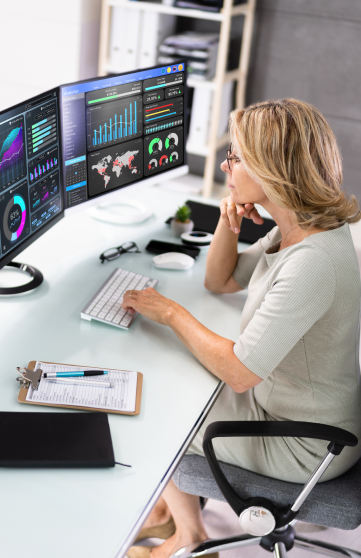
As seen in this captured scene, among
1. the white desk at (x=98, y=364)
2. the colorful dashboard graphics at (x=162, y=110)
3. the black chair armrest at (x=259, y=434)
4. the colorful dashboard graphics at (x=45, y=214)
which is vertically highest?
the colorful dashboard graphics at (x=162, y=110)

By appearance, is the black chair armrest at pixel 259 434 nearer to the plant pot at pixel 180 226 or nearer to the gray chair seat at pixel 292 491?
the gray chair seat at pixel 292 491

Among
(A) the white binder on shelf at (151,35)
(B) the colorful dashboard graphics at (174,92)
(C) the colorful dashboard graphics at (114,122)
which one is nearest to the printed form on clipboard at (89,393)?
(C) the colorful dashboard graphics at (114,122)

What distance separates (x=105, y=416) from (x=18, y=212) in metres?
0.61

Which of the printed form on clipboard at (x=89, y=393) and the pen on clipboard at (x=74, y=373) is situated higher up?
the pen on clipboard at (x=74, y=373)

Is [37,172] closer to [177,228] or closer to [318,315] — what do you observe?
[177,228]

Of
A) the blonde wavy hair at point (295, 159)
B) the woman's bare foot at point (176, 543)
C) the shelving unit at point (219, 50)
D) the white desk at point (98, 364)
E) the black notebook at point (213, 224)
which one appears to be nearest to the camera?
the white desk at point (98, 364)

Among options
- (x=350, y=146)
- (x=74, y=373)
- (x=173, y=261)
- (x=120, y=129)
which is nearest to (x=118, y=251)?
(x=173, y=261)

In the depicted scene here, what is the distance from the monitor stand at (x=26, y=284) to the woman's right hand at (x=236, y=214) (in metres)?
0.56

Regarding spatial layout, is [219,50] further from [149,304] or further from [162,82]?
[149,304]

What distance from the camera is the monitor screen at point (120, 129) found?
62.7 inches

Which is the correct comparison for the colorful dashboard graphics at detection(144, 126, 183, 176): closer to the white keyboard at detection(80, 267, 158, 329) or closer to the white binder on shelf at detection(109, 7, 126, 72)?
the white keyboard at detection(80, 267, 158, 329)

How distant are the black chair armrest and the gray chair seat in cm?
4

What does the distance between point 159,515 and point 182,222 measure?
0.96 metres

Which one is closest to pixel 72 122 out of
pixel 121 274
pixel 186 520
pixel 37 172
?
pixel 37 172
